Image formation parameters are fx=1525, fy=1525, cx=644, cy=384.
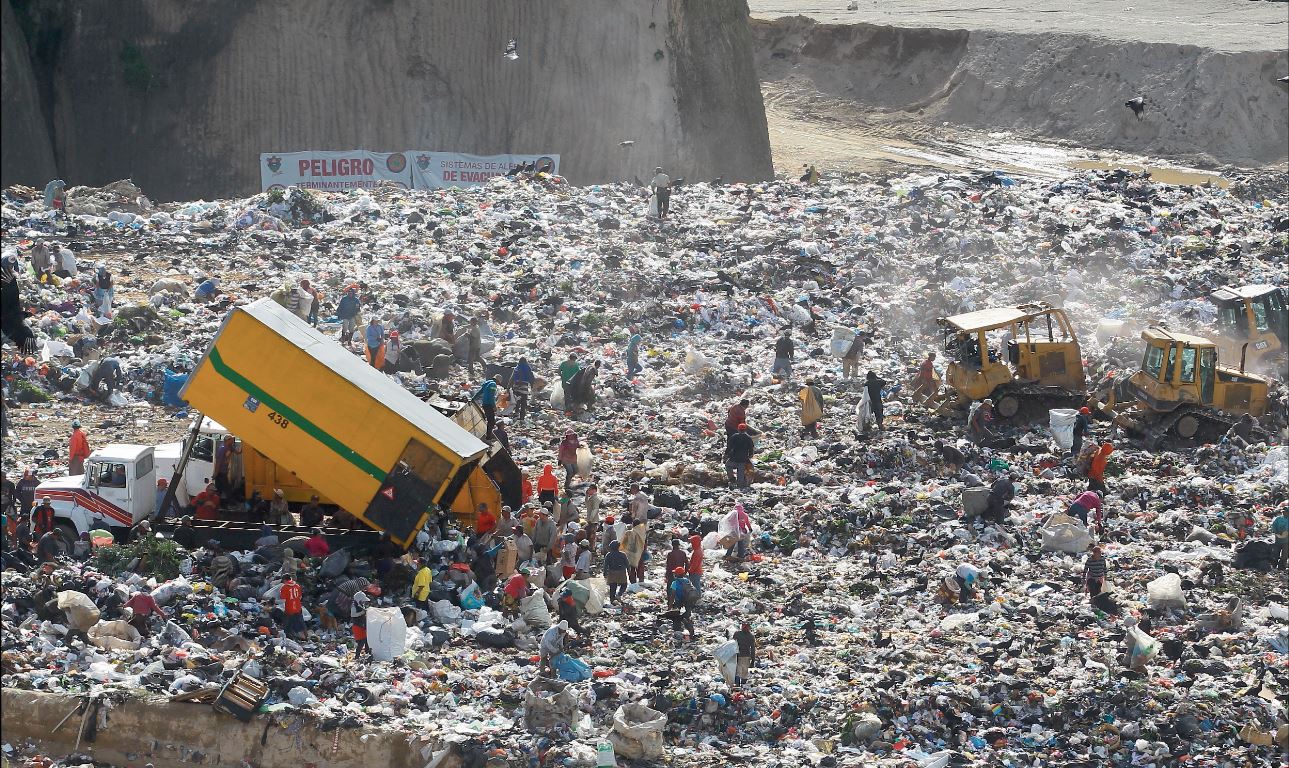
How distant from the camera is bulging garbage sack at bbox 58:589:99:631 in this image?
1171cm

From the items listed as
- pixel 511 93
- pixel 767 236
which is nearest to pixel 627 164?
pixel 511 93

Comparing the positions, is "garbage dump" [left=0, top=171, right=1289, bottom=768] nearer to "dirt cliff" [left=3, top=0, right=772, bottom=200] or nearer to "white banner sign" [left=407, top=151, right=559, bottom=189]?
"white banner sign" [left=407, top=151, right=559, bottom=189]

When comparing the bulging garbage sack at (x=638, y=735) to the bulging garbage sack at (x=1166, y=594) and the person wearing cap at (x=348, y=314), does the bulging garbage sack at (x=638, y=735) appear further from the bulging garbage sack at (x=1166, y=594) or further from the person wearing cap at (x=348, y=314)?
the person wearing cap at (x=348, y=314)

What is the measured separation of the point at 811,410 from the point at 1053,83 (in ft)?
86.7

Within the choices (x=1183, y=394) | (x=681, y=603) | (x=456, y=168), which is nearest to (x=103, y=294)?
(x=681, y=603)

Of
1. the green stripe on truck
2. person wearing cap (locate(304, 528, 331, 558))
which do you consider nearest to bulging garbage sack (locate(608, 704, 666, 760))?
person wearing cap (locate(304, 528, 331, 558))

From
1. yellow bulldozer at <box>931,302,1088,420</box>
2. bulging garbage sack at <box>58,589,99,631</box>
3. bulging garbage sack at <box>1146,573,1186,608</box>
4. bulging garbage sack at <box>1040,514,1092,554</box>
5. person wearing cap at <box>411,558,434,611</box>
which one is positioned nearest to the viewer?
bulging garbage sack at <box>58,589,99,631</box>

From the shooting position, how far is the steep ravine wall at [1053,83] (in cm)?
3844

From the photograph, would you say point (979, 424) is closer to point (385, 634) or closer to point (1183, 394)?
point (1183, 394)

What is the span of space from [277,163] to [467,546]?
722 inches

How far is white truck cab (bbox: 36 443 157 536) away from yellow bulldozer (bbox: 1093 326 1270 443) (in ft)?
35.3

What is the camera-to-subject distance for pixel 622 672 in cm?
1205

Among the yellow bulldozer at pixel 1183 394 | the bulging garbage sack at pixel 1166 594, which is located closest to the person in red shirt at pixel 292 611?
the bulging garbage sack at pixel 1166 594

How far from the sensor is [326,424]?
1331 centimetres
